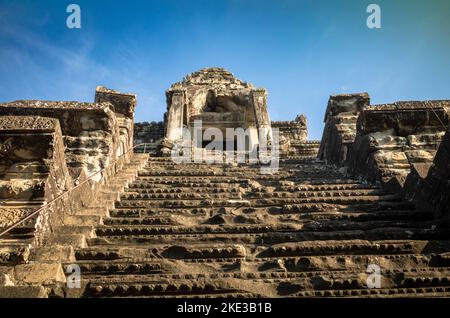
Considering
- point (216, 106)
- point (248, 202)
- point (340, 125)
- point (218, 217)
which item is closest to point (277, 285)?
point (218, 217)

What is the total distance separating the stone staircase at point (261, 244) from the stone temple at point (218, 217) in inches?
0.4

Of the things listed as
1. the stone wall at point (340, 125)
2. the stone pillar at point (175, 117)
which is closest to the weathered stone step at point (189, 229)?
the stone wall at point (340, 125)

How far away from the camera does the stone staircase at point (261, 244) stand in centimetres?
257

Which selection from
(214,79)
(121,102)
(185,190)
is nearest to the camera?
(185,190)

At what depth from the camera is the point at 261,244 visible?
10.7 ft

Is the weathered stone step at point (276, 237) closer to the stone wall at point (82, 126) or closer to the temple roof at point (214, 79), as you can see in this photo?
the stone wall at point (82, 126)

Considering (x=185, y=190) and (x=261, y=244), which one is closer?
(x=261, y=244)

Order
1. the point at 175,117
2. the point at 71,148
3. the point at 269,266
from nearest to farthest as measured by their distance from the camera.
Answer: the point at 269,266
the point at 71,148
the point at 175,117

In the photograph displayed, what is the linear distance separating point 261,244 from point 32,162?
2281 millimetres

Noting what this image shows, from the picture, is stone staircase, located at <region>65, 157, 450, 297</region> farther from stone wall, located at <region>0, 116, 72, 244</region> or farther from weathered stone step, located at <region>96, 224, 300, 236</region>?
stone wall, located at <region>0, 116, 72, 244</region>

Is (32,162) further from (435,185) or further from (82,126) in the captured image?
(435,185)

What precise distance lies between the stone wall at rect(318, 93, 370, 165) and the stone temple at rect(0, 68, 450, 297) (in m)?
0.39
